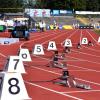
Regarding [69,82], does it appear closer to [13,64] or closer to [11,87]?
[13,64]

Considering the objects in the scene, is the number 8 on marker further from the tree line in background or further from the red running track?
the tree line in background

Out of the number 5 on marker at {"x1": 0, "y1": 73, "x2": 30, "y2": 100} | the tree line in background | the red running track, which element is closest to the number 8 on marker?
the number 5 on marker at {"x1": 0, "y1": 73, "x2": 30, "y2": 100}

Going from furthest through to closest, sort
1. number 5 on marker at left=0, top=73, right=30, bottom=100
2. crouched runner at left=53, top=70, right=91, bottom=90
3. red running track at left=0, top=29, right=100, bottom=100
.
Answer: crouched runner at left=53, top=70, right=91, bottom=90 → red running track at left=0, top=29, right=100, bottom=100 → number 5 on marker at left=0, top=73, right=30, bottom=100

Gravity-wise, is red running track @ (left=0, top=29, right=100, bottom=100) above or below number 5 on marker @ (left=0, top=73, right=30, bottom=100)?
below

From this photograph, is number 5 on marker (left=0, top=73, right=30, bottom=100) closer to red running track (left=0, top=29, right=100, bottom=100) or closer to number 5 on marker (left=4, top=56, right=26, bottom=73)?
red running track (left=0, top=29, right=100, bottom=100)

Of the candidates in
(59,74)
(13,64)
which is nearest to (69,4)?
(59,74)

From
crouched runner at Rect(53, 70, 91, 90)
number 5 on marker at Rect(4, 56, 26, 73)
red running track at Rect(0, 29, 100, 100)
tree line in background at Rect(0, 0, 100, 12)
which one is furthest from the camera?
tree line in background at Rect(0, 0, 100, 12)

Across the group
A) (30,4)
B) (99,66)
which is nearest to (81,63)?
(99,66)

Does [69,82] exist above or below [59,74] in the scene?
above

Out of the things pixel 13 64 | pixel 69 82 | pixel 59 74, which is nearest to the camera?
pixel 69 82

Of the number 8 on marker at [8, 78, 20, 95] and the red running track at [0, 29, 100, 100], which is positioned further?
the red running track at [0, 29, 100, 100]

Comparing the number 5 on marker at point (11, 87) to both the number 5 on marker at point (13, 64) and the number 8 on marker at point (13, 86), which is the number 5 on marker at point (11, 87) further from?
the number 5 on marker at point (13, 64)

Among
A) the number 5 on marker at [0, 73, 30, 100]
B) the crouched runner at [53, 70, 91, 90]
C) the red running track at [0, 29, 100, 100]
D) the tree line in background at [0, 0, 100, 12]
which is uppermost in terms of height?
the tree line in background at [0, 0, 100, 12]

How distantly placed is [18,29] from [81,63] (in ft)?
62.6
